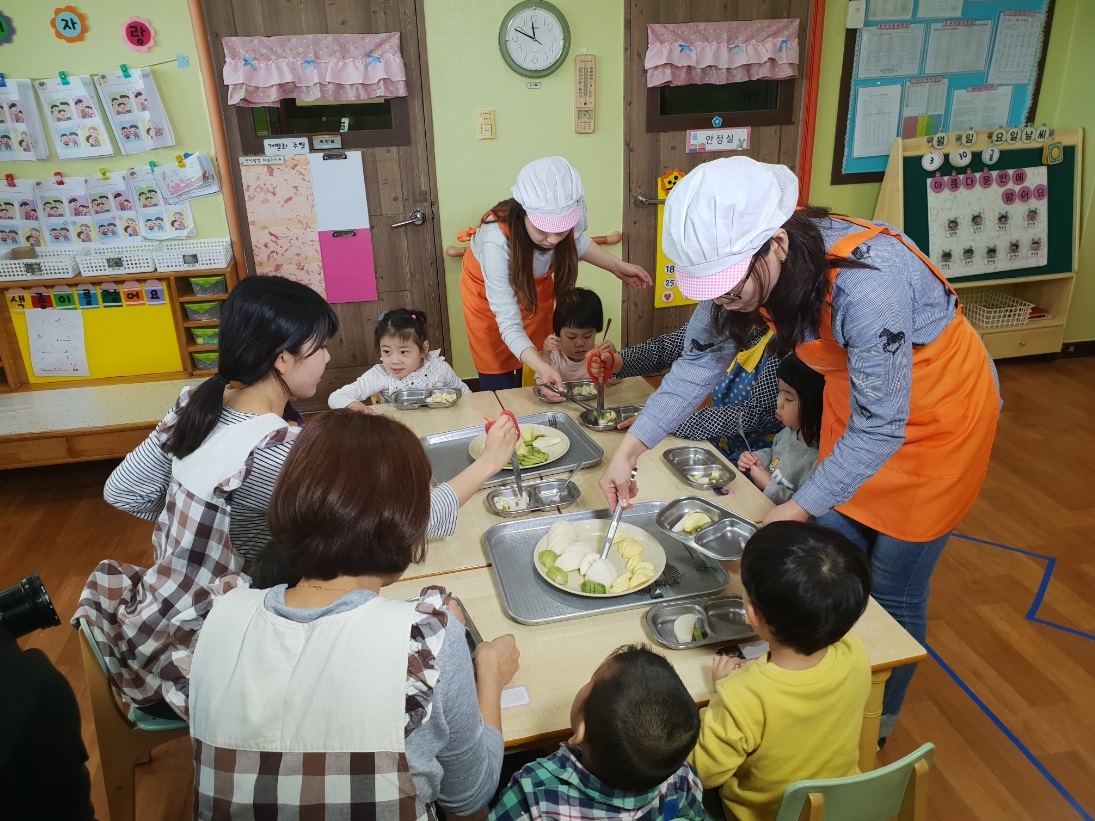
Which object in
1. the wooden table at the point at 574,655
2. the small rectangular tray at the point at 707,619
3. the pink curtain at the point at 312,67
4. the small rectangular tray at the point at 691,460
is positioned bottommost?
the wooden table at the point at 574,655

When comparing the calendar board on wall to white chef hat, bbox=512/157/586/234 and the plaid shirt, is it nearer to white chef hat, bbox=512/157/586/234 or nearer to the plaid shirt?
white chef hat, bbox=512/157/586/234

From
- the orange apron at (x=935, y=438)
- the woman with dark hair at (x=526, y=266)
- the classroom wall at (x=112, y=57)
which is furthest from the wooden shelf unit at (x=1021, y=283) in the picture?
the classroom wall at (x=112, y=57)

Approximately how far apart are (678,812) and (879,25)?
4229mm

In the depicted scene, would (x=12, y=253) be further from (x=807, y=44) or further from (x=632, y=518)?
(x=807, y=44)

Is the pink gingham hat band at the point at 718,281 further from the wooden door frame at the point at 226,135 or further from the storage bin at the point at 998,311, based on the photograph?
the storage bin at the point at 998,311

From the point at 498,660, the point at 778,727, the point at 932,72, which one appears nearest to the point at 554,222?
the point at 498,660

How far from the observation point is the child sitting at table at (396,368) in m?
2.75

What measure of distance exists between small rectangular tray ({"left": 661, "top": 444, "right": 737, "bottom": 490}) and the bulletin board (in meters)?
2.90

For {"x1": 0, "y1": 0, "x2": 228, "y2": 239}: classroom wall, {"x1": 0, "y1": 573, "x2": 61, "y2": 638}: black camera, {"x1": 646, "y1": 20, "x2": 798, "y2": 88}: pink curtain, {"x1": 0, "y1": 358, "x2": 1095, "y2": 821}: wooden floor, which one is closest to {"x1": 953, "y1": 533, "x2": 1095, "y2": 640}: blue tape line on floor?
{"x1": 0, "y1": 358, "x2": 1095, "y2": 821}: wooden floor

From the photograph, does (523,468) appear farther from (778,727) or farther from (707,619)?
(778,727)

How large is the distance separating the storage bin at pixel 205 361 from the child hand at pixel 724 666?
11.0 ft

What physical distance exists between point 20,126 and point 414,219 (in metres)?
1.83

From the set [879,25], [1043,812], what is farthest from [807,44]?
[1043,812]

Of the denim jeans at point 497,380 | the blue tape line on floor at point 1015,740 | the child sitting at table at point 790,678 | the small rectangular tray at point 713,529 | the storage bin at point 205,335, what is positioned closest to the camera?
the child sitting at table at point 790,678
